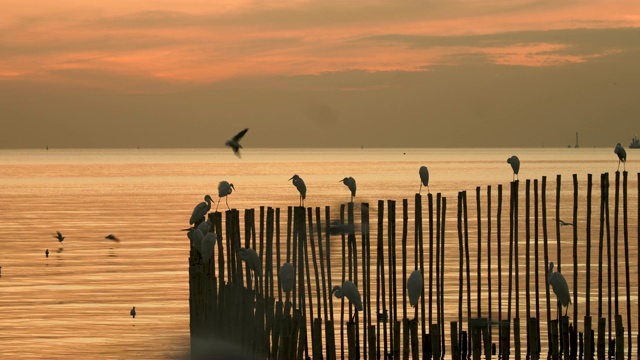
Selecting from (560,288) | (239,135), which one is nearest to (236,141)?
(239,135)

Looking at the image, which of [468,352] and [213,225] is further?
[213,225]

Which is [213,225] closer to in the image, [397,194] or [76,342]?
[76,342]

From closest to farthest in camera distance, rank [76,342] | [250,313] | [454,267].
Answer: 1. [250,313]
2. [76,342]
3. [454,267]

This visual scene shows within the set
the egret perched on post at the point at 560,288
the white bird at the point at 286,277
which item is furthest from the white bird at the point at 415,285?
the egret perched on post at the point at 560,288

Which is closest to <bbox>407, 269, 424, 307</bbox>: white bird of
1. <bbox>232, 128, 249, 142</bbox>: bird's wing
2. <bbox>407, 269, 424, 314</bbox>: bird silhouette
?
<bbox>407, 269, 424, 314</bbox>: bird silhouette

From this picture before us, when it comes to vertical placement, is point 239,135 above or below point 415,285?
above

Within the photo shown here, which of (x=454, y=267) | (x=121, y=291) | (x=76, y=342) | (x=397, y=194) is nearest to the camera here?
(x=76, y=342)

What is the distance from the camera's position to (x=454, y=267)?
24.9m

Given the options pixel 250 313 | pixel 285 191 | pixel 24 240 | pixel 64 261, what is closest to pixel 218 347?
pixel 250 313

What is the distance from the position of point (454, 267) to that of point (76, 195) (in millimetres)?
44109

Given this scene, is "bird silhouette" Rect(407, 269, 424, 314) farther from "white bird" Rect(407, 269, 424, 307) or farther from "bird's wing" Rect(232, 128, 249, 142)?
"bird's wing" Rect(232, 128, 249, 142)

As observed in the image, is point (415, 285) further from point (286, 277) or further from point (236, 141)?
point (236, 141)

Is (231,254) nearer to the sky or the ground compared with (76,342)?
nearer to the sky

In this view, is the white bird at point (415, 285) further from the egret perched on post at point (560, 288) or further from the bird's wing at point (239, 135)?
the bird's wing at point (239, 135)
